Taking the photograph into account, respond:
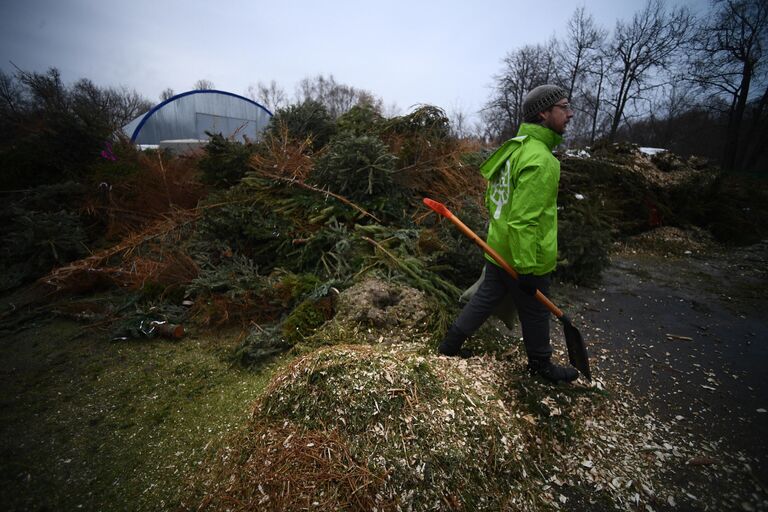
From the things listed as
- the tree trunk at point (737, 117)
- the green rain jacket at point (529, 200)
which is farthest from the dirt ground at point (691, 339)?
the tree trunk at point (737, 117)

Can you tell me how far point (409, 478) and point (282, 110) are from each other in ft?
21.6

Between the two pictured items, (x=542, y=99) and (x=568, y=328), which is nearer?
(x=542, y=99)

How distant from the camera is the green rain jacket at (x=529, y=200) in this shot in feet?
6.82

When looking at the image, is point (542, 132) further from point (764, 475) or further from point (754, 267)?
point (754, 267)

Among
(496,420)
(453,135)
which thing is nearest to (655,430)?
(496,420)

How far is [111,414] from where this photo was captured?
8.04ft

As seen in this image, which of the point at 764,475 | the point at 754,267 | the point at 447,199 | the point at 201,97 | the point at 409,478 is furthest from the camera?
the point at 201,97

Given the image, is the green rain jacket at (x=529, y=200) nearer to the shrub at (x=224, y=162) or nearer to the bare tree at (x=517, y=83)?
the shrub at (x=224, y=162)

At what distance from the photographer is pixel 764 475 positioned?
1968 mm

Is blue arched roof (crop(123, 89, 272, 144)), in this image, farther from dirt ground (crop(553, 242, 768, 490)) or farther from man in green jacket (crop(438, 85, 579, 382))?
dirt ground (crop(553, 242, 768, 490))

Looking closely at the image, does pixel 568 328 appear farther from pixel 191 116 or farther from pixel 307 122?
pixel 191 116

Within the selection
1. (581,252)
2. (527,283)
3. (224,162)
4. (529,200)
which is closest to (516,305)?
(527,283)

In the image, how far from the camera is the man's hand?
2.16m

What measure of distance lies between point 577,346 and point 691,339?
1.95 m
